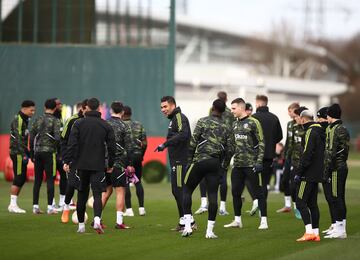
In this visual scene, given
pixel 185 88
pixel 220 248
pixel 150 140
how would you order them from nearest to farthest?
pixel 220 248 < pixel 150 140 < pixel 185 88

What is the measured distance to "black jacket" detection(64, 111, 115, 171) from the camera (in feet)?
52.2

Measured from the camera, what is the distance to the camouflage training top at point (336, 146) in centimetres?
1597

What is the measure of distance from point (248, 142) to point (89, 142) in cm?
285

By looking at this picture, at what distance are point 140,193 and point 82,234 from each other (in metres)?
3.71

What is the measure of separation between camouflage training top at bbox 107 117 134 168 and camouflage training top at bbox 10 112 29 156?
3347mm

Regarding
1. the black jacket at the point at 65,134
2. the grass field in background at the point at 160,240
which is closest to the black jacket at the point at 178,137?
the grass field in background at the point at 160,240

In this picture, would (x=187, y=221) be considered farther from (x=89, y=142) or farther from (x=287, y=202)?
(x=287, y=202)

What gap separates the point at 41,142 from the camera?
19312 millimetres

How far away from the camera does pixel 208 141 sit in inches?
614

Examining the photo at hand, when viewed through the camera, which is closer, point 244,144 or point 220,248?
point 220,248

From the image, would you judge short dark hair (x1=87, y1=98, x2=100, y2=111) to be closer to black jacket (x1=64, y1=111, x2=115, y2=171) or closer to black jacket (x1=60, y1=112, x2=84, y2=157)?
black jacket (x1=64, y1=111, x2=115, y2=171)

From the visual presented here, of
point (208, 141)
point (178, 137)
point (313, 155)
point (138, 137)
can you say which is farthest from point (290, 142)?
point (208, 141)

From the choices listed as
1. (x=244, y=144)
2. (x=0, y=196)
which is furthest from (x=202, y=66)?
(x=244, y=144)

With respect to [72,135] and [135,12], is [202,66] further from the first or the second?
[72,135]
